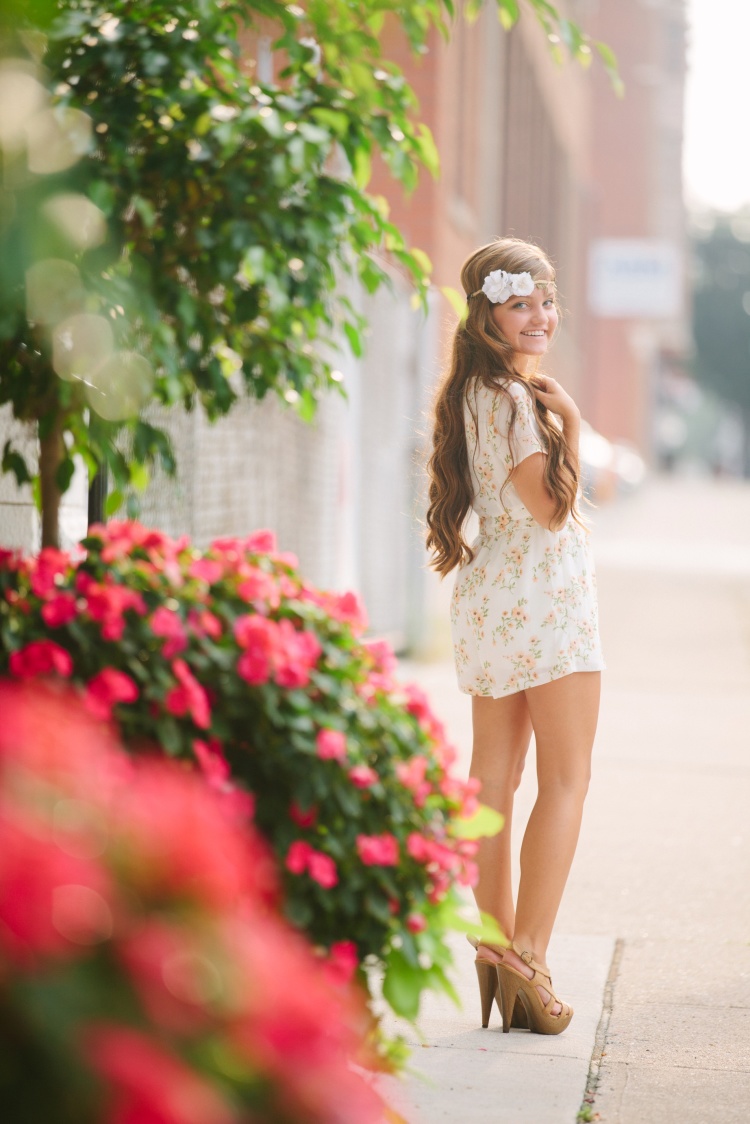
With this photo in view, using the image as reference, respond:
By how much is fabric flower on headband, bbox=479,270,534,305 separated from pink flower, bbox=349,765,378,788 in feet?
5.45

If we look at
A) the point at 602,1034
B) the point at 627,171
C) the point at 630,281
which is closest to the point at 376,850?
the point at 602,1034

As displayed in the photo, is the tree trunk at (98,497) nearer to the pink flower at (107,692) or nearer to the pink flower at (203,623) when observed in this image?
the pink flower at (203,623)

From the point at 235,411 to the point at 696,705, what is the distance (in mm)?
4045

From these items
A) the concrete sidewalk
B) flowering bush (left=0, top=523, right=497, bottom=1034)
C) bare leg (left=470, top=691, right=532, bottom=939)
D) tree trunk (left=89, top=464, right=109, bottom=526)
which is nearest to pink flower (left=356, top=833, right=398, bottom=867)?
flowering bush (left=0, top=523, right=497, bottom=1034)

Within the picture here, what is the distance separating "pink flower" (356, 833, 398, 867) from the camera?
242cm

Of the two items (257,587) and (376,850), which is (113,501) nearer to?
(257,587)

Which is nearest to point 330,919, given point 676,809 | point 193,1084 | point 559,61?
point 193,1084

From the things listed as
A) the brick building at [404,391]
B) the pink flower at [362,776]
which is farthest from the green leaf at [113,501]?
the pink flower at [362,776]

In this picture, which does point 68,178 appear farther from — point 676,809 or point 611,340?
point 611,340

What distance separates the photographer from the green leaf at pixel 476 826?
260 centimetres

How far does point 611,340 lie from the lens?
57.8 m

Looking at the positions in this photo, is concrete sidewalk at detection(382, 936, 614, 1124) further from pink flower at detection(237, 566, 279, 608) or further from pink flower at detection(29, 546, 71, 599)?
pink flower at detection(29, 546, 71, 599)

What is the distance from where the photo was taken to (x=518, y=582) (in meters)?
3.80

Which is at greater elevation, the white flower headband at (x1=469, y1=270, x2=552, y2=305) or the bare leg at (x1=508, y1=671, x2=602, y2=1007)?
the white flower headband at (x1=469, y1=270, x2=552, y2=305)
